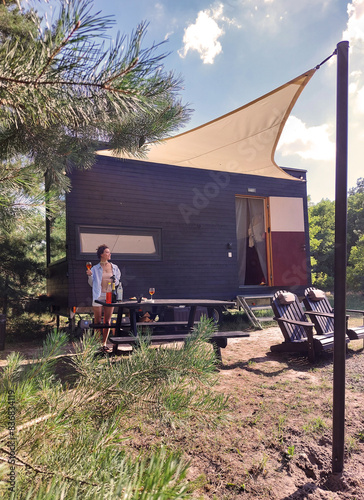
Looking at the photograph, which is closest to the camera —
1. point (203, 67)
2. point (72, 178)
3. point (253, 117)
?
point (203, 67)

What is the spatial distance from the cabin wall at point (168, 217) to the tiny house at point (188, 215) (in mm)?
21

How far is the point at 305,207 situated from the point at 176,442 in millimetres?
8113

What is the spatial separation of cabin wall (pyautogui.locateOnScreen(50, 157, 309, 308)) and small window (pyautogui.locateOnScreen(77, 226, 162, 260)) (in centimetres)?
11

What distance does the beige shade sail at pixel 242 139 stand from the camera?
4.33m

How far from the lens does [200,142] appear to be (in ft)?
17.9

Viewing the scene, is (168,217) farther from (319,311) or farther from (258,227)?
(319,311)

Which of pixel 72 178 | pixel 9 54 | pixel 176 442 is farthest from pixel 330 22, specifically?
pixel 72 178

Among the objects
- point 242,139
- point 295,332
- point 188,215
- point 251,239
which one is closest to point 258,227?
point 251,239

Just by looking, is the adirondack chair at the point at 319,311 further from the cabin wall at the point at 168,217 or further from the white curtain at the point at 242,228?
the white curtain at the point at 242,228

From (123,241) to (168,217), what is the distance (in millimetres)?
1144

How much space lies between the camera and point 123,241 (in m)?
6.89

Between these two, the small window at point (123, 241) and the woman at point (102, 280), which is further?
the small window at point (123, 241)

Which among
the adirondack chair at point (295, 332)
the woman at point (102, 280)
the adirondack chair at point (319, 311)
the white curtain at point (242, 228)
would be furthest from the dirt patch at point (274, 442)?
the white curtain at point (242, 228)

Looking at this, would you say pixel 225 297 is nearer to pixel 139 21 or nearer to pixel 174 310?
pixel 174 310
